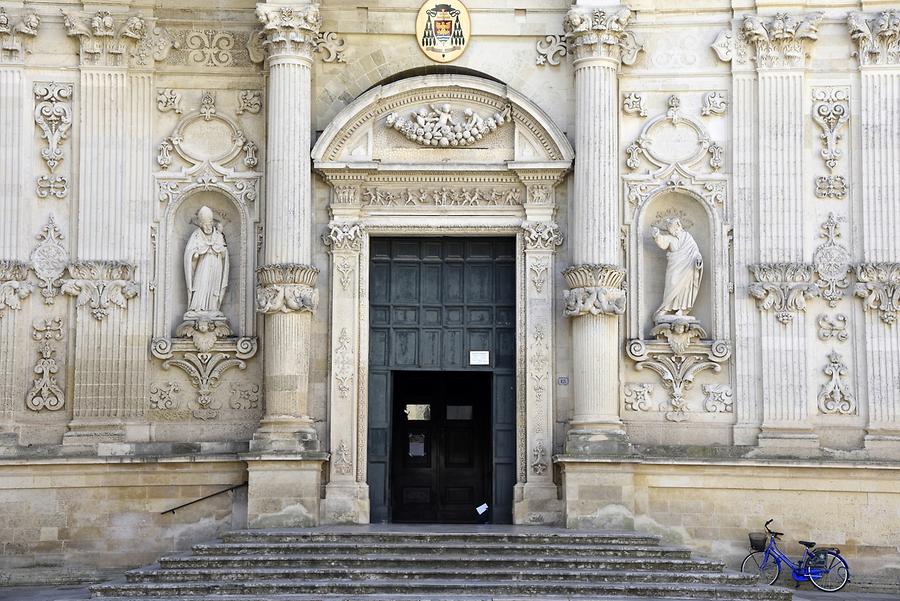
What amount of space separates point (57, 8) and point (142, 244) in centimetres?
362

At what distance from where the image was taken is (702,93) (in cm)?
1988

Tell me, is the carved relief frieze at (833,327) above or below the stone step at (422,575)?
above

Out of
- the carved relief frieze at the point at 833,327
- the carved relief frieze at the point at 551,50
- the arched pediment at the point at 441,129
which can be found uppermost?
the carved relief frieze at the point at 551,50

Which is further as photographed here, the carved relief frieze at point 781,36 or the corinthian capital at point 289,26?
the carved relief frieze at point 781,36

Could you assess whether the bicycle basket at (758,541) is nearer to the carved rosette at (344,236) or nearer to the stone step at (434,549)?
the stone step at (434,549)

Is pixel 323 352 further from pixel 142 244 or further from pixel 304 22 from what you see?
pixel 304 22

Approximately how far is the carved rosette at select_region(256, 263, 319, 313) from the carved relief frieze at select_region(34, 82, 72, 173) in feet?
11.7

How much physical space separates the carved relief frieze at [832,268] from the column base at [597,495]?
376 cm

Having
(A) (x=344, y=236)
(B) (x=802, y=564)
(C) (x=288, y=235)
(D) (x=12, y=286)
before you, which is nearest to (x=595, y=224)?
(A) (x=344, y=236)

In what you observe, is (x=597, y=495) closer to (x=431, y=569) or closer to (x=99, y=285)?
(x=431, y=569)

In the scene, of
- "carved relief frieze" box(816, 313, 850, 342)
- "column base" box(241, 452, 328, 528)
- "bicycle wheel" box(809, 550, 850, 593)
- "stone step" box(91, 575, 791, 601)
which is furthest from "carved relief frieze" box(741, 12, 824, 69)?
"column base" box(241, 452, 328, 528)

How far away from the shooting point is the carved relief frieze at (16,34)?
64.5 ft

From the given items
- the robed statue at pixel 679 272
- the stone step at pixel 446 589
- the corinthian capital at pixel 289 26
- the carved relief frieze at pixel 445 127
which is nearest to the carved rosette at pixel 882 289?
the robed statue at pixel 679 272

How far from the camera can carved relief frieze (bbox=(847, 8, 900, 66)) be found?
19406 mm
